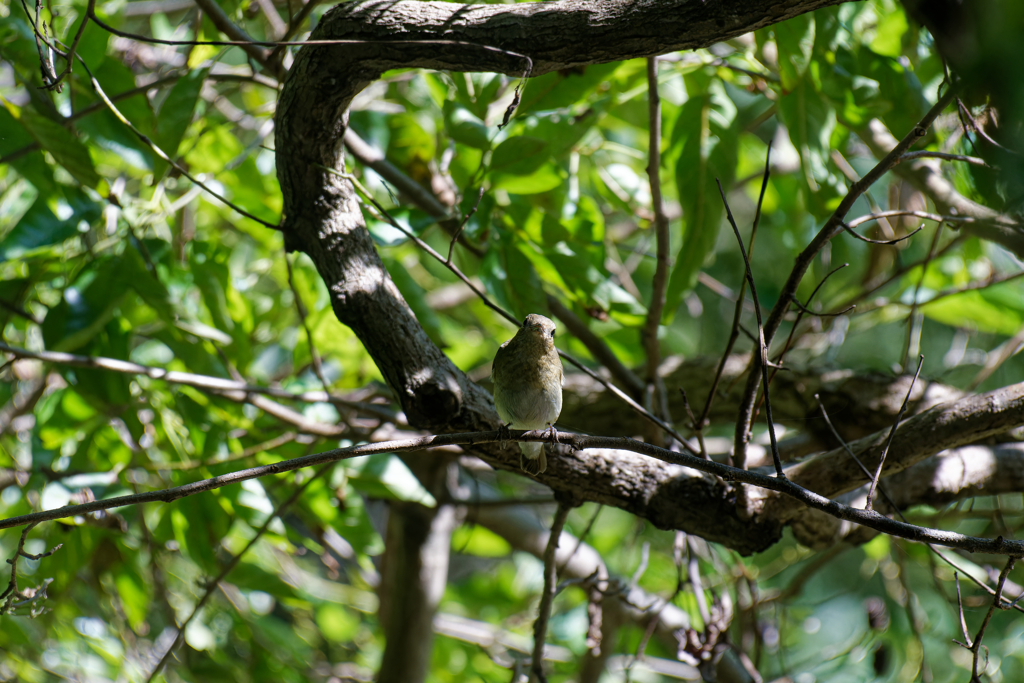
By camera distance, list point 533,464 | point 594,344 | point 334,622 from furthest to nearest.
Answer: point 334,622 → point 594,344 → point 533,464

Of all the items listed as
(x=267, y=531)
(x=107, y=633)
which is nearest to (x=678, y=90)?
(x=267, y=531)

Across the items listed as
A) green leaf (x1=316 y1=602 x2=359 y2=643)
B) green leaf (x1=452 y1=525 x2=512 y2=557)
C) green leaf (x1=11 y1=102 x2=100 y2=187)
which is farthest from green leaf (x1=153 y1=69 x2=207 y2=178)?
green leaf (x1=316 y1=602 x2=359 y2=643)

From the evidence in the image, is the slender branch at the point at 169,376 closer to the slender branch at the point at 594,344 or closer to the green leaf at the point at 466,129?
the slender branch at the point at 594,344

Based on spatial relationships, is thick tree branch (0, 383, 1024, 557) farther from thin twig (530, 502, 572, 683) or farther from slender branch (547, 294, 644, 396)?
slender branch (547, 294, 644, 396)

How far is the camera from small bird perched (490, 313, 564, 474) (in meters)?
1.82

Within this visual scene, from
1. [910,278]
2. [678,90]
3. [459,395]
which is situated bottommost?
[459,395]

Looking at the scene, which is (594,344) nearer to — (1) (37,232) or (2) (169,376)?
(2) (169,376)

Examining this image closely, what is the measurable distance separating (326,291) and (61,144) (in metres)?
0.88

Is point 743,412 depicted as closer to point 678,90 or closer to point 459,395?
point 459,395

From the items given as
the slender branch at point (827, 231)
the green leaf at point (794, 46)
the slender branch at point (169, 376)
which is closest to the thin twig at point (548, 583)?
the slender branch at point (827, 231)

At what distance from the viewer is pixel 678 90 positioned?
11.2 feet

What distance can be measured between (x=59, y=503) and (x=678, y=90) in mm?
2918

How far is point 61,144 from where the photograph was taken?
204cm

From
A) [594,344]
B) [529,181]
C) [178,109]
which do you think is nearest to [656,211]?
[529,181]
